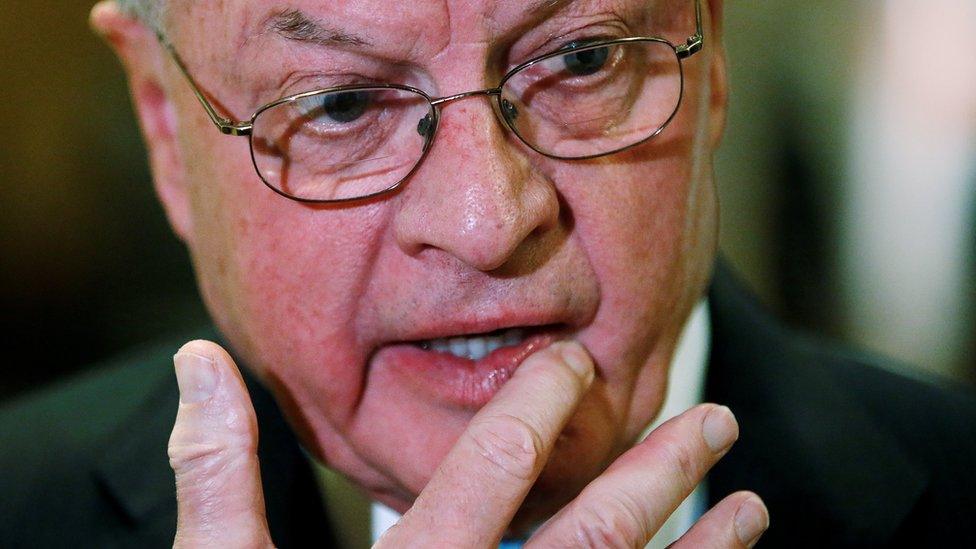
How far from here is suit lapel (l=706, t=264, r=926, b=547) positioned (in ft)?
4.45

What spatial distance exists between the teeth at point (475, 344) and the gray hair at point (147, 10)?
19.9 inches

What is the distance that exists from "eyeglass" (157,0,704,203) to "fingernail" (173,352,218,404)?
0.69 ft

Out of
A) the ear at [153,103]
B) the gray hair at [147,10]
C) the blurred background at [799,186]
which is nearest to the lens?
the gray hair at [147,10]

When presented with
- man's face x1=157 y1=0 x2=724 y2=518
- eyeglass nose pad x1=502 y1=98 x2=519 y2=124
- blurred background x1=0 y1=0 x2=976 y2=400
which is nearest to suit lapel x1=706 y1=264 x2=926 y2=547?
man's face x1=157 y1=0 x2=724 y2=518

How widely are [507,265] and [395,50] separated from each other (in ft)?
0.80

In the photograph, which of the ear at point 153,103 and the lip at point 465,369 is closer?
the lip at point 465,369

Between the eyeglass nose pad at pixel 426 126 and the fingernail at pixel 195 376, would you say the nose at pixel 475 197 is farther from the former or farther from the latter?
the fingernail at pixel 195 376

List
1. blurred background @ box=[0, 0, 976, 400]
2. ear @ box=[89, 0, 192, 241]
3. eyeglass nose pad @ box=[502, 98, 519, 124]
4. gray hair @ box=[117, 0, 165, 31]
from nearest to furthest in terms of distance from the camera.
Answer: eyeglass nose pad @ box=[502, 98, 519, 124] < gray hair @ box=[117, 0, 165, 31] < ear @ box=[89, 0, 192, 241] < blurred background @ box=[0, 0, 976, 400]

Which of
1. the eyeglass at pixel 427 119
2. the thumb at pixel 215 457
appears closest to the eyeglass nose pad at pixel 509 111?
the eyeglass at pixel 427 119

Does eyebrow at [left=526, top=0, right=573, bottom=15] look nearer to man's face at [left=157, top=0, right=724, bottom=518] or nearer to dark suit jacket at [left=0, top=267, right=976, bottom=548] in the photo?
man's face at [left=157, top=0, right=724, bottom=518]

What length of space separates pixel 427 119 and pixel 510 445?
34cm

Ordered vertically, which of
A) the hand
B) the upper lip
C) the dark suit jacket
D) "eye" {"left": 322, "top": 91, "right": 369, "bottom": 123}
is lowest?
the dark suit jacket

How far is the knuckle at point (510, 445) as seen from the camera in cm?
95

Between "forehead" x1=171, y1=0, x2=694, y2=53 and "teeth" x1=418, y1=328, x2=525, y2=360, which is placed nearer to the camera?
"forehead" x1=171, y1=0, x2=694, y2=53
